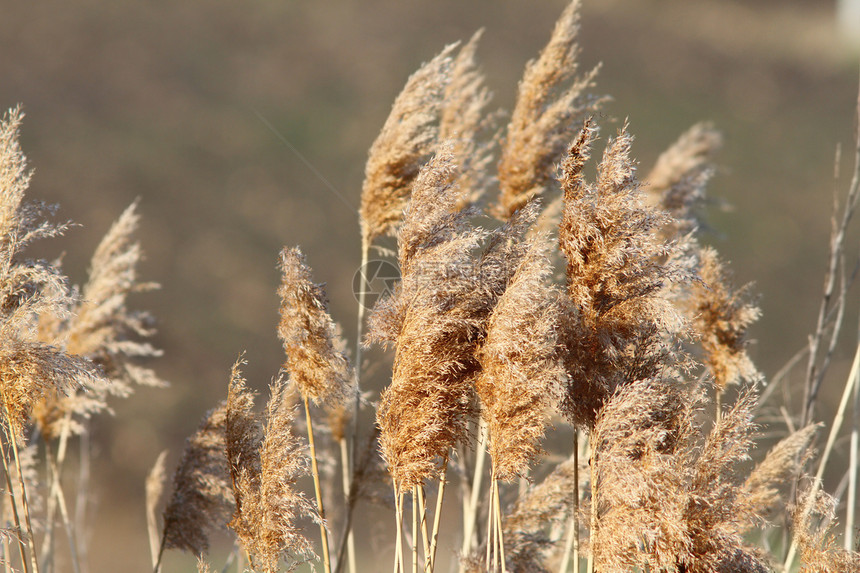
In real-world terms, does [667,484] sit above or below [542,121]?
below

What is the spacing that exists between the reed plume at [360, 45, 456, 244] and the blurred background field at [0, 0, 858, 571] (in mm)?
5140

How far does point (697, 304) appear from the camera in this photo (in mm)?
2574

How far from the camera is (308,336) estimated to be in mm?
1910

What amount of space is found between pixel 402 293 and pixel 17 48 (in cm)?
1237

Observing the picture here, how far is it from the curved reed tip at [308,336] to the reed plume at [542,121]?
1237 mm

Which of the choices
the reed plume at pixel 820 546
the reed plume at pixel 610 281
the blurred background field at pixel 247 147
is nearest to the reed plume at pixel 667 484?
the reed plume at pixel 610 281

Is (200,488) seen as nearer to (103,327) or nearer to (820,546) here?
(103,327)

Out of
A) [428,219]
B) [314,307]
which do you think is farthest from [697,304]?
[314,307]

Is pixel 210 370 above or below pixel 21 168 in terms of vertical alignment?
above

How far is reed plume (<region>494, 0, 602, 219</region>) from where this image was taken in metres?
2.92

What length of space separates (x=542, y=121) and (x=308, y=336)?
4.79 feet

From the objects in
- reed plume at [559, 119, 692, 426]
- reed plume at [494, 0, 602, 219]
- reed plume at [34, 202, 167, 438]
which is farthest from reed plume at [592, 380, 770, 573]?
reed plume at [34, 202, 167, 438]

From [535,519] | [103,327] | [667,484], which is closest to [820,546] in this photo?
[667,484]

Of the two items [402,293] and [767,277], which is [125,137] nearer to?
[402,293]
